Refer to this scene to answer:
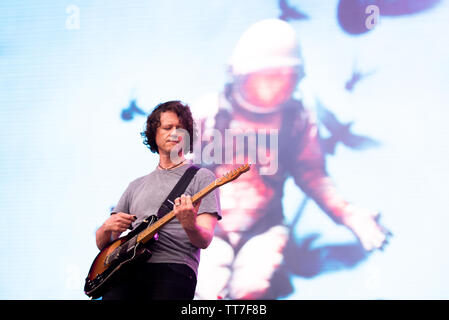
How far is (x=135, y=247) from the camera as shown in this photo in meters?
1.94

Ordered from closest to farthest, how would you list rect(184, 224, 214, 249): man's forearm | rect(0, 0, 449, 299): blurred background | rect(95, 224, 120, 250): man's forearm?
1. rect(184, 224, 214, 249): man's forearm
2. rect(95, 224, 120, 250): man's forearm
3. rect(0, 0, 449, 299): blurred background

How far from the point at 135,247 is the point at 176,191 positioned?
9.8 inches

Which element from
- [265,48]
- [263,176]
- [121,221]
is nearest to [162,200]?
[121,221]

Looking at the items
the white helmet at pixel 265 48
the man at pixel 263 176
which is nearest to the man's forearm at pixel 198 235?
the man at pixel 263 176

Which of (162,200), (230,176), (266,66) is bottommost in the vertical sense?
(162,200)

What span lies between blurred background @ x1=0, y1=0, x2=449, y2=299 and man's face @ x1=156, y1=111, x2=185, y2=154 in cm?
76

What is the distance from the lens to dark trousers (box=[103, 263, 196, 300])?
1894 mm

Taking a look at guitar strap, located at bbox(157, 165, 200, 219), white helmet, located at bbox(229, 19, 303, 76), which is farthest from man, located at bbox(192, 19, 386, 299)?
guitar strap, located at bbox(157, 165, 200, 219)

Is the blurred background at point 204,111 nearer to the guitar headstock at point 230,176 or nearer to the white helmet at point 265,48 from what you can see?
the white helmet at point 265,48

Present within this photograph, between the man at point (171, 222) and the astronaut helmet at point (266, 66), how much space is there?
0.76 meters

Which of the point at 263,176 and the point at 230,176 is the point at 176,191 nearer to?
the point at 230,176

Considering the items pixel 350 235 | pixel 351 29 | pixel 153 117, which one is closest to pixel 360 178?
pixel 350 235

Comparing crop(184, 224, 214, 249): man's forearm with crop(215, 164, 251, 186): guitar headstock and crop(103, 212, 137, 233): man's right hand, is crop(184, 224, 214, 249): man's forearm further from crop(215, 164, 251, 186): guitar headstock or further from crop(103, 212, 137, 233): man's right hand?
crop(103, 212, 137, 233): man's right hand

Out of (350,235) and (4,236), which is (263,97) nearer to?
(350,235)
